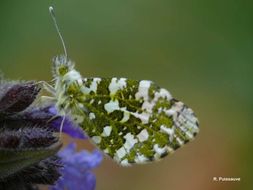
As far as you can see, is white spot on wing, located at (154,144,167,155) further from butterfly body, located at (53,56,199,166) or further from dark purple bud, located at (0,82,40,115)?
dark purple bud, located at (0,82,40,115)

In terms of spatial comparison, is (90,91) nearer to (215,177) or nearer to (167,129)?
(167,129)

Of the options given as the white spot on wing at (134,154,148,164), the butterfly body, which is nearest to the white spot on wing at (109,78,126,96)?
the butterfly body

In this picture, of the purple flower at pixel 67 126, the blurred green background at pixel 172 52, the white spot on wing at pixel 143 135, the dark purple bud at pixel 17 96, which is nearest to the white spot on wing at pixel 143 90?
the white spot on wing at pixel 143 135

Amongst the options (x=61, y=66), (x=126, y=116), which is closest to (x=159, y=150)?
(x=126, y=116)

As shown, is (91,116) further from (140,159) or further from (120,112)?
(140,159)

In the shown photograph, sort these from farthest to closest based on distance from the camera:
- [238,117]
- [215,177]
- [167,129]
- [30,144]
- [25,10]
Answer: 1. [25,10]
2. [238,117]
3. [215,177]
4. [167,129]
5. [30,144]

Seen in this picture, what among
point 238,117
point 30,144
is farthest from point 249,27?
point 30,144

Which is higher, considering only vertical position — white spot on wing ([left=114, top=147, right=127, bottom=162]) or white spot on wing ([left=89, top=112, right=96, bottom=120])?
white spot on wing ([left=89, top=112, right=96, bottom=120])
